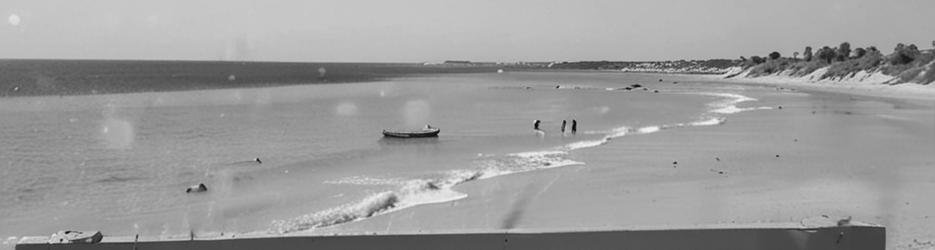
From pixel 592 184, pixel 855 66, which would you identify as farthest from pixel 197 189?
pixel 855 66

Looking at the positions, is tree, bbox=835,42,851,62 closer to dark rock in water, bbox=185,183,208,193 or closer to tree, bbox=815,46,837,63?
tree, bbox=815,46,837,63

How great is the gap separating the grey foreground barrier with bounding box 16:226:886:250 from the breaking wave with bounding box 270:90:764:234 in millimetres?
3981

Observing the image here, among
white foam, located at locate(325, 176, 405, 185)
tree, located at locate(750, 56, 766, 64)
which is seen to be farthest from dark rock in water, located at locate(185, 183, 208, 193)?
tree, located at locate(750, 56, 766, 64)

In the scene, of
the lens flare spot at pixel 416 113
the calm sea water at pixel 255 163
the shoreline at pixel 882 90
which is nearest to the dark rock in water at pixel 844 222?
the calm sea water at pixel 255 163

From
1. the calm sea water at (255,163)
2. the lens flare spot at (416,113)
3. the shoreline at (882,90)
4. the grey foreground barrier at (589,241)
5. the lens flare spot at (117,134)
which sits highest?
the grey foreground barrier at (589,241)

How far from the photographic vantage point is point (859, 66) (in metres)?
95.8

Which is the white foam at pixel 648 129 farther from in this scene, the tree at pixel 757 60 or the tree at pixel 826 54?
the tree at pixel 757 60

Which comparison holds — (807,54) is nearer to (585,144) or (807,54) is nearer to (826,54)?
(826,54)

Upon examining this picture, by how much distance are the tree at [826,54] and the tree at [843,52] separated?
3.64 feet

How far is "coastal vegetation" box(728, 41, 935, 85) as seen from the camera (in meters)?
76.6

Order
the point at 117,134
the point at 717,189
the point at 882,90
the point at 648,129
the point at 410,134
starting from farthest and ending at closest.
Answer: the point at 882,90
the point at 117,134
the point at 648,129
the point at 410,134
the point at 717,189

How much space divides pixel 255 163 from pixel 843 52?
4951 inches

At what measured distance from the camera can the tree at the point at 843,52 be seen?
125312 mm

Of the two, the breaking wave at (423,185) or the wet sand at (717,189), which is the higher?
the wet sand at (717,189)
